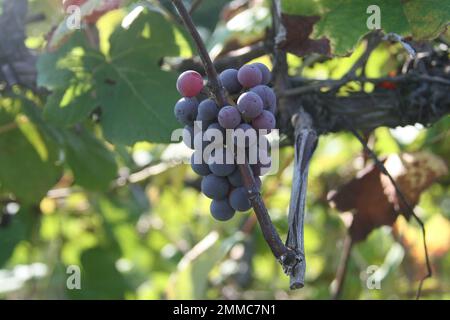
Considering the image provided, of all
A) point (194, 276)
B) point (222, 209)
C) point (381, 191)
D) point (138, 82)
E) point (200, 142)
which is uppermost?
point (200, 142)

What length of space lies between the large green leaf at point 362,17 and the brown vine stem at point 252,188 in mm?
439

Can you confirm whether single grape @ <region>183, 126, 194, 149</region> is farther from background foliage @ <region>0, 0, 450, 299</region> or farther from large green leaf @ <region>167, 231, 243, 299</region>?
large green leaf @ <region>167, 231, 243, 299</region>

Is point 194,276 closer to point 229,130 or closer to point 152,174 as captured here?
point 152,174

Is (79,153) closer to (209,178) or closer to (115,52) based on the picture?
(115,52)

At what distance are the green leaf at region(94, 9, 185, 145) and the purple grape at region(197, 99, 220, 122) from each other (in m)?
0.59

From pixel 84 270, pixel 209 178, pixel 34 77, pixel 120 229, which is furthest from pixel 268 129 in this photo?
pixel 120 229

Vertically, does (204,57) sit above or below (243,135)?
above

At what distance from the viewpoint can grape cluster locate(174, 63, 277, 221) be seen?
3.26ft

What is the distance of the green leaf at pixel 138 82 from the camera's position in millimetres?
1620

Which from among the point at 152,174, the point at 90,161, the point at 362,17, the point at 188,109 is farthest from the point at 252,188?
the point at 152,174

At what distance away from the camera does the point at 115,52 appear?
5.67 ft

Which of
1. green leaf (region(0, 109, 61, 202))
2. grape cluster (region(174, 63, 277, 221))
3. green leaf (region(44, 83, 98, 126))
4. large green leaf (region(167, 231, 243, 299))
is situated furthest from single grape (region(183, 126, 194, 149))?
green leaf (region(0, 109, 61, 202))

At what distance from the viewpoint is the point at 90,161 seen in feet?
6.52

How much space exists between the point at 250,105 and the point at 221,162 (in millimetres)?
92
